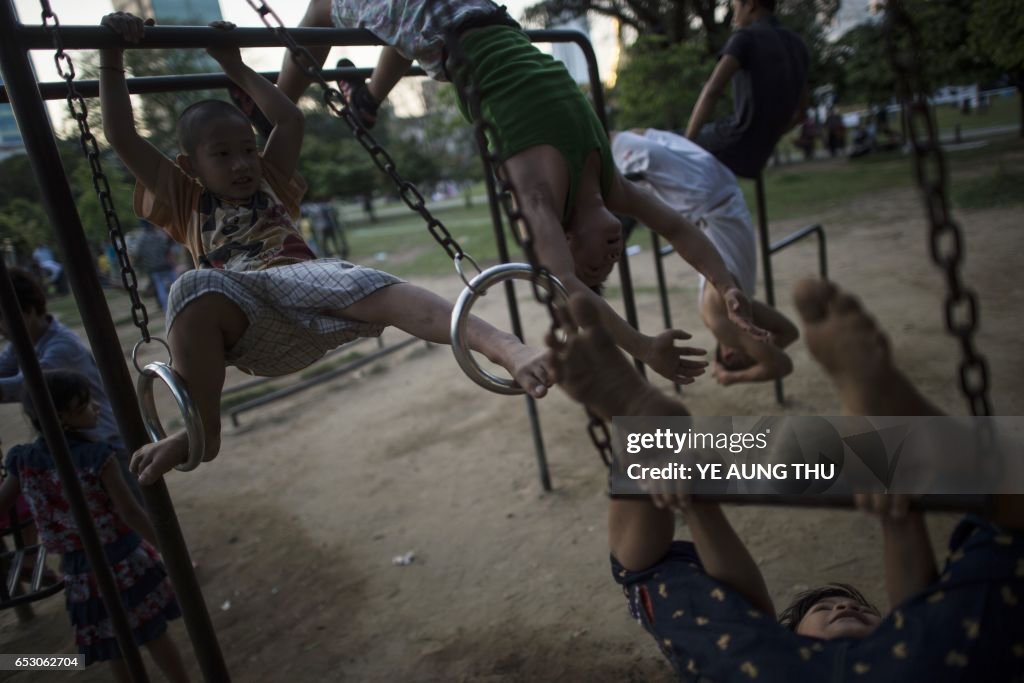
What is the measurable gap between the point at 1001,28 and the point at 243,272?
5.55 metres

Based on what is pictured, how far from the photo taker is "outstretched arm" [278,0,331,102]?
2.23 m

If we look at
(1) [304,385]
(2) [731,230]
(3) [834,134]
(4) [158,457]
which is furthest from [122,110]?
(3) [834,134]

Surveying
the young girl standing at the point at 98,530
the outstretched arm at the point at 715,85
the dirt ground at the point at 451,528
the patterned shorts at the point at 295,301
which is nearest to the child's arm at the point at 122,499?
the young girl standing at the point at 98,530

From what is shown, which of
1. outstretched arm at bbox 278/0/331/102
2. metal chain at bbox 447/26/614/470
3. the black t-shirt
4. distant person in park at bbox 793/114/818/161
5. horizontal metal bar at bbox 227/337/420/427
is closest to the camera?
metal chain at bbox 447/26/614/470

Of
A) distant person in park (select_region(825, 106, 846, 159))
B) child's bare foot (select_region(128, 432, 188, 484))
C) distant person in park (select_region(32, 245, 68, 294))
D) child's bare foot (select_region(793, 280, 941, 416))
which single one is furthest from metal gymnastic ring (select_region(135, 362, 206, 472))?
distant person in park (select_region(825, 106, 846, 159))

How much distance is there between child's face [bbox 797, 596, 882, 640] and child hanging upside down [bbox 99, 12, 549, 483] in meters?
0.78

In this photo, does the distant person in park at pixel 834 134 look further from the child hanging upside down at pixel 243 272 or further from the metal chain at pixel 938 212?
the metal chain at pixel 938 212

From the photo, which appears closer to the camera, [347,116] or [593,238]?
[347,116]

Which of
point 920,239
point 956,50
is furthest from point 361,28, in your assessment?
point 956,50

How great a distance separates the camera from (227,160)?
1.91m

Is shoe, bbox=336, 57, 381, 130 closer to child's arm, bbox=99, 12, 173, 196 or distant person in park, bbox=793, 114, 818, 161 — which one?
child's arm, bbox=99, 12, 173, 196

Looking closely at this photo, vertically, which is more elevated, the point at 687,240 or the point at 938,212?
the point at 938,212

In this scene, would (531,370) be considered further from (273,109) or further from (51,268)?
(51,268)

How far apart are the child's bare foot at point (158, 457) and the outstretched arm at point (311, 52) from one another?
1.17 m
